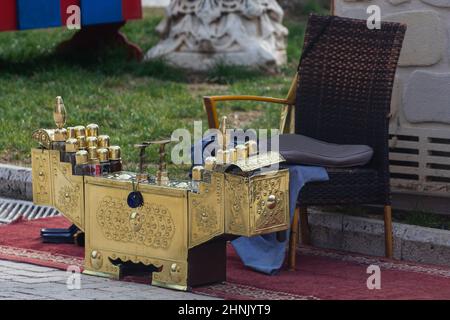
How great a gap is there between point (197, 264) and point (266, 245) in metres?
0.56

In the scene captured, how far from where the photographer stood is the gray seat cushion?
612cm

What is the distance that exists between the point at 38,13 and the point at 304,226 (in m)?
4.52

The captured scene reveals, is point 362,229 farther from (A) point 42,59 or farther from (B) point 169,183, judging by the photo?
(A) point 42,59

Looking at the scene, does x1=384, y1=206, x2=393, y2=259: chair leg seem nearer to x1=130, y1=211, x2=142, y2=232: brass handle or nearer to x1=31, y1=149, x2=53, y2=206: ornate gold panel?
x1=130, y1=211, x2=142, y2=232: brass handle

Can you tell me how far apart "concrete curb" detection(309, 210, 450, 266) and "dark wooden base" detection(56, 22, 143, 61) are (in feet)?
15.4

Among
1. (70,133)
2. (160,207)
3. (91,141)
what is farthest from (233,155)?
(70,133)

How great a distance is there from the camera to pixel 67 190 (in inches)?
241

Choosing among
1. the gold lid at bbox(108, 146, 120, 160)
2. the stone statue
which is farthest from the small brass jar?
the stone statue

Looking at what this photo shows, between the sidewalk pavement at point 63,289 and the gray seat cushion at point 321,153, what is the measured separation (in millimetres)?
902

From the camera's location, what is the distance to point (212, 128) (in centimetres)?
669

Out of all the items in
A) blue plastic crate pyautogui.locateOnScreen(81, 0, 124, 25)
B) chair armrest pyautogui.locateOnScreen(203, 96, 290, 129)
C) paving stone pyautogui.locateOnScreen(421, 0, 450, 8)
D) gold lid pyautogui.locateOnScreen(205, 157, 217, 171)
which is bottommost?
gold lid pyautogui.locateOnScreen(205, 157, 217, 171)

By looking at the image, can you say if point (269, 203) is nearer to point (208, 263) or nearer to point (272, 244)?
point (208, 263)

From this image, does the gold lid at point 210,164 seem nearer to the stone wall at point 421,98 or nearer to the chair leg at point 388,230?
the chair leg at point 388,230
